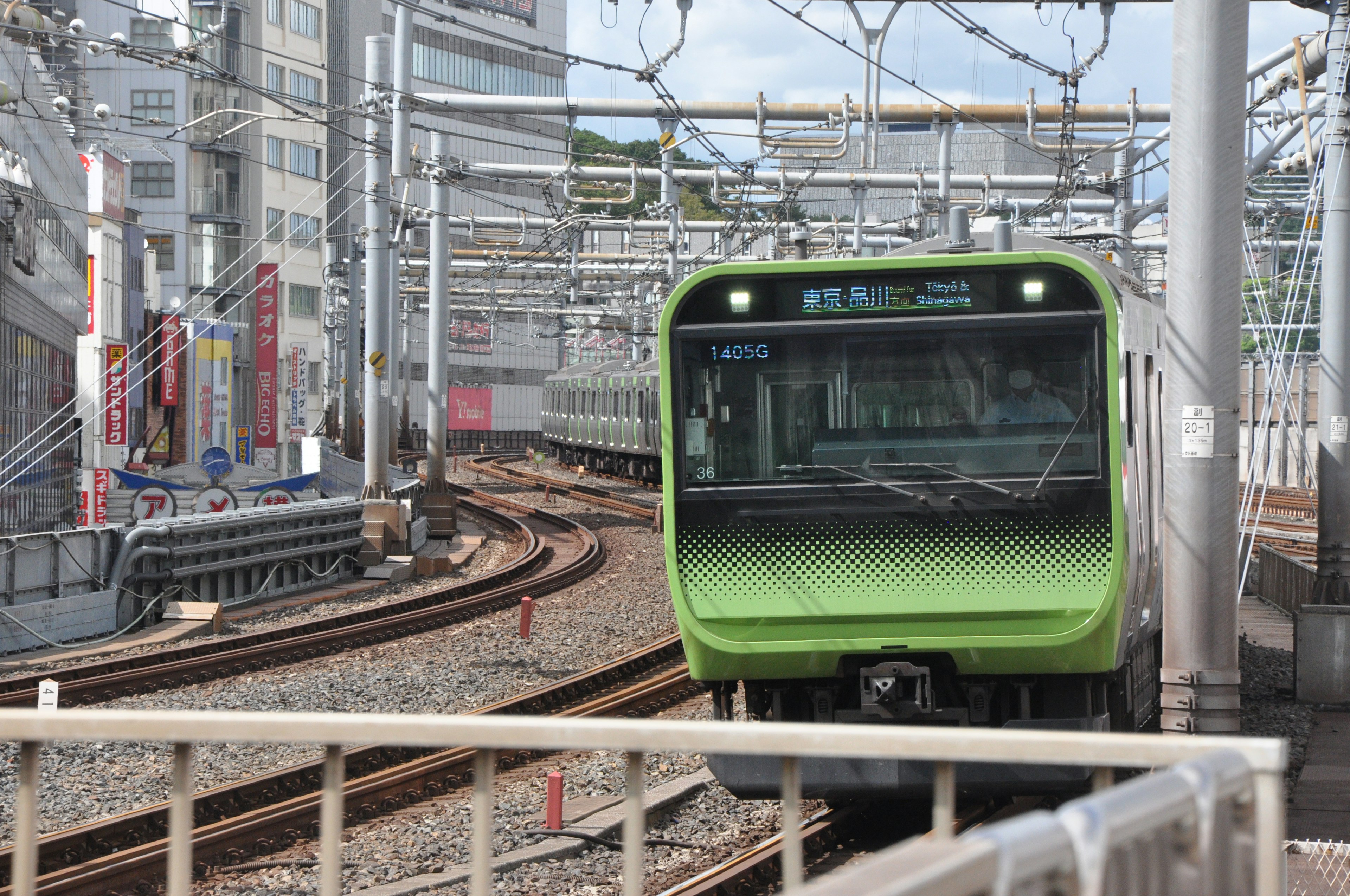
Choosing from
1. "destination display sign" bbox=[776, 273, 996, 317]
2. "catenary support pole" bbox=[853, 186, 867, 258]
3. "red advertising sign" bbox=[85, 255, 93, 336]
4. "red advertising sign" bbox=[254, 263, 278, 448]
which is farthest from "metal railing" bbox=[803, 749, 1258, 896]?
"red advertising sign" bbox=[254, 263, 278, 448]

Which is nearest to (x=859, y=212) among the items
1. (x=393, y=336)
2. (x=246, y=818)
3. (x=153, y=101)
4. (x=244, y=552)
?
(x=244, y=552)

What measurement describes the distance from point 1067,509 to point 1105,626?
1.83 ft

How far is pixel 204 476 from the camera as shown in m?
22.9

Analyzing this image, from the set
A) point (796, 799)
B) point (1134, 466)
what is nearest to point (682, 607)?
point (1134, 466)

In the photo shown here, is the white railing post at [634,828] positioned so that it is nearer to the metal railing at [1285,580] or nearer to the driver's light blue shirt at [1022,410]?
the driver's light blue shirt at [1022,410]

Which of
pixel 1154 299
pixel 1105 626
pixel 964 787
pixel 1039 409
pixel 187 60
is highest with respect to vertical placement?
pixel 187 60

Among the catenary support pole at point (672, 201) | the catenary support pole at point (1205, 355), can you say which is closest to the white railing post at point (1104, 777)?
the catenary support pole at point (1205, 355)

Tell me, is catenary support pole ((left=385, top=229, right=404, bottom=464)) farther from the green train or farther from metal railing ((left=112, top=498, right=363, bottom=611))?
the green train

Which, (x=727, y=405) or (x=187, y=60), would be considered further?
(x=187, y=60)

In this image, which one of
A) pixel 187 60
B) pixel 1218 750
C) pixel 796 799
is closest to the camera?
pixel 1218 750

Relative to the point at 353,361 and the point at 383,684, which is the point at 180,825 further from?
the point at 353,361

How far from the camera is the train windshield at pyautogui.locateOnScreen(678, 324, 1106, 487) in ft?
23.9

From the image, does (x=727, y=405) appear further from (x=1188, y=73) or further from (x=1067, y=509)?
(x=1188, y=73)

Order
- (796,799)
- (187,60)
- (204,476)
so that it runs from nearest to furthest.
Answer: (796,799), (187,60), (204,476)
